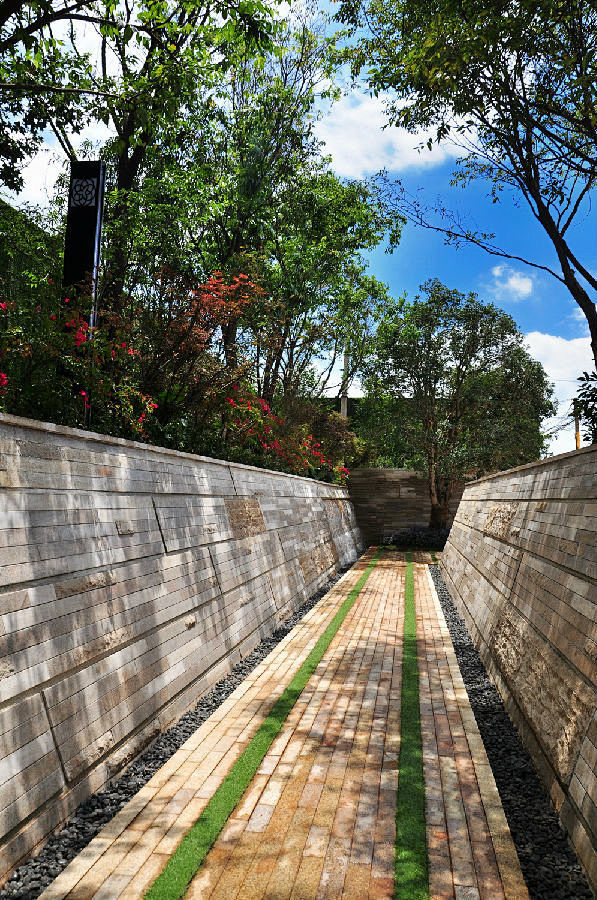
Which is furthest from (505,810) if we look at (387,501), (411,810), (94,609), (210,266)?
(387,501)

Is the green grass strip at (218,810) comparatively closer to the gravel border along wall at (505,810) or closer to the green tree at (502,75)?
the gravel border along wall at (505,810)

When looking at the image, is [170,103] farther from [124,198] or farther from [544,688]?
[544,688]

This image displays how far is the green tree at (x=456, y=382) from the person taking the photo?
18.8 m

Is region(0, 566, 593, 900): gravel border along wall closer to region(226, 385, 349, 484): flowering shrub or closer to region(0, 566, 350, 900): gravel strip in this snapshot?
region(0, 566, 350, 900): gravel strip

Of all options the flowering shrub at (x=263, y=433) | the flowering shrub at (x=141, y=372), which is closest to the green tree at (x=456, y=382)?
the flowering shrub at (x=263, y=433)

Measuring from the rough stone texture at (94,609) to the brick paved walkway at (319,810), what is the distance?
32 centimetres

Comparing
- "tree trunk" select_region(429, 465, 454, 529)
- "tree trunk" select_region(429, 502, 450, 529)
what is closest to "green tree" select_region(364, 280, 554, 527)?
"tree trunk" select_region(429, 465, 454, 529)

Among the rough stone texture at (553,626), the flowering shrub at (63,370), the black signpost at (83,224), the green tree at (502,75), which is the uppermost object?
the green tree at (502,75)

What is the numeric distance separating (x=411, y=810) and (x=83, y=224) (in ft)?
19.5

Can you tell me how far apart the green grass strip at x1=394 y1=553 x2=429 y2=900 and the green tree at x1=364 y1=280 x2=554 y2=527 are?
14219mm

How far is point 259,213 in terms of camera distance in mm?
15477

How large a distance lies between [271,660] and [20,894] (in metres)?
3.65

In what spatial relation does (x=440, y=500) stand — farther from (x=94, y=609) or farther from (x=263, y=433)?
(x=94, y=609)

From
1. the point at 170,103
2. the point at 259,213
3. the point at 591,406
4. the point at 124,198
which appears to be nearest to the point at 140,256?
the point at 124,198
